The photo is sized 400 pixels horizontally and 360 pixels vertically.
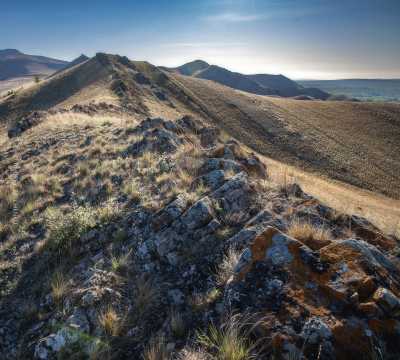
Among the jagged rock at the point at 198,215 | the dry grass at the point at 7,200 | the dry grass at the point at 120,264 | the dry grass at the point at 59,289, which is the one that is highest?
the jagged rock at the point at 198,215

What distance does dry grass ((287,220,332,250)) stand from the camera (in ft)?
14.8

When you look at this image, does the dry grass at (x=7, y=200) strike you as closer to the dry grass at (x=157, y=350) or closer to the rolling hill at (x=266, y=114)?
the dry grass at (x=157, y=350)

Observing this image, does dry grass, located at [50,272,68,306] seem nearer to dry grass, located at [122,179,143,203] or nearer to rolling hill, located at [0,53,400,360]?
rolling hill, located at [0,53,400,360]

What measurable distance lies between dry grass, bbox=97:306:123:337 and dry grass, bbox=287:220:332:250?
9.88 ft

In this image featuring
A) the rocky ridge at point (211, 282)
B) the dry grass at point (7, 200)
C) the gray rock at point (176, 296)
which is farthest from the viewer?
the dry grass at point (7, 200)

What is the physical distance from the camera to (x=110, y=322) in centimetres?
399

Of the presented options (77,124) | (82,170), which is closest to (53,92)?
(77,124)

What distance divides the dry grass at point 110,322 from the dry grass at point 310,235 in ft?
9.88

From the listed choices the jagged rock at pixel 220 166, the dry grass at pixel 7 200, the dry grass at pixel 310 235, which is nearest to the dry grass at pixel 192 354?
the dry grass at pixel 310 235

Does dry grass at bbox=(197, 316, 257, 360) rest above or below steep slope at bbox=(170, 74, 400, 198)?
above

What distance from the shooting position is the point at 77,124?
2028cm

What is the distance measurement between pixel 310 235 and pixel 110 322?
3.38 m

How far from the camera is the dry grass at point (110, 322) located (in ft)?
12.9

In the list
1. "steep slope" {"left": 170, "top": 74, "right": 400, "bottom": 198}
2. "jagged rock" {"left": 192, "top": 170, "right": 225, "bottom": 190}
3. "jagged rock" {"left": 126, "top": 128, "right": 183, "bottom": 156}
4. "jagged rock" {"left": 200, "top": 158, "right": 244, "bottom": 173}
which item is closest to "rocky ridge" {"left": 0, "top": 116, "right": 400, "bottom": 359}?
"jagged rock" {"left": 192, "top": 170, "right": 225, "bottom": 190}
